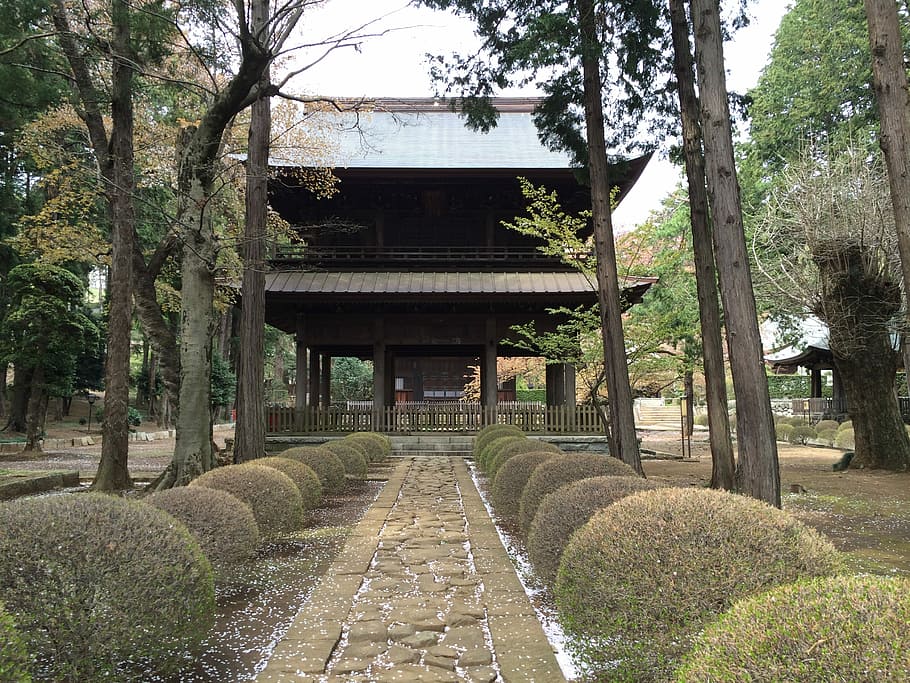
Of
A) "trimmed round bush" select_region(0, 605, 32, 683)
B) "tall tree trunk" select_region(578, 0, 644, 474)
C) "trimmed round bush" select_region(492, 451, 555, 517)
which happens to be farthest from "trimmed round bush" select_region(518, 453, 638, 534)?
"trimmed round bush" select_region(0, 605, 32, 683)

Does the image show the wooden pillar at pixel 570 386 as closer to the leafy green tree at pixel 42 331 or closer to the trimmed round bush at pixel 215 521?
the trimmed round bush at pixel 215 521

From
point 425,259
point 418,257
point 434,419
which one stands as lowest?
point 434,419

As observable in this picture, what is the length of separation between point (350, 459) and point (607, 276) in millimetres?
5933

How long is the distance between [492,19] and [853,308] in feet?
33.7

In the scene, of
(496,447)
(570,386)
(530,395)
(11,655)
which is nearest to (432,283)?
(570,386)

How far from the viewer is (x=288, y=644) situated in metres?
3.81

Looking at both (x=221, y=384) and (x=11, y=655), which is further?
(x=221, y=384)

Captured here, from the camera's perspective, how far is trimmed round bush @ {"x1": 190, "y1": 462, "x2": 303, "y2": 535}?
6279 millimetres

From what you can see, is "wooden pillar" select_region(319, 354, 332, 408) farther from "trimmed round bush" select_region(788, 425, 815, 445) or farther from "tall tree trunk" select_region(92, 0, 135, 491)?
"trimmed round bush" select_region(788, 425, 815, 445)

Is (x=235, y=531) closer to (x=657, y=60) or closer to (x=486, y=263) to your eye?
(x=657, y=60)

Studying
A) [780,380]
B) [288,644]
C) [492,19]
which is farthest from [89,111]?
[780,380]

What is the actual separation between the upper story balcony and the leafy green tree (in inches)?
270

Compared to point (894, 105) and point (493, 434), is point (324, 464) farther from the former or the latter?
point (894, 105)

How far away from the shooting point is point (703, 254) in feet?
28.4
